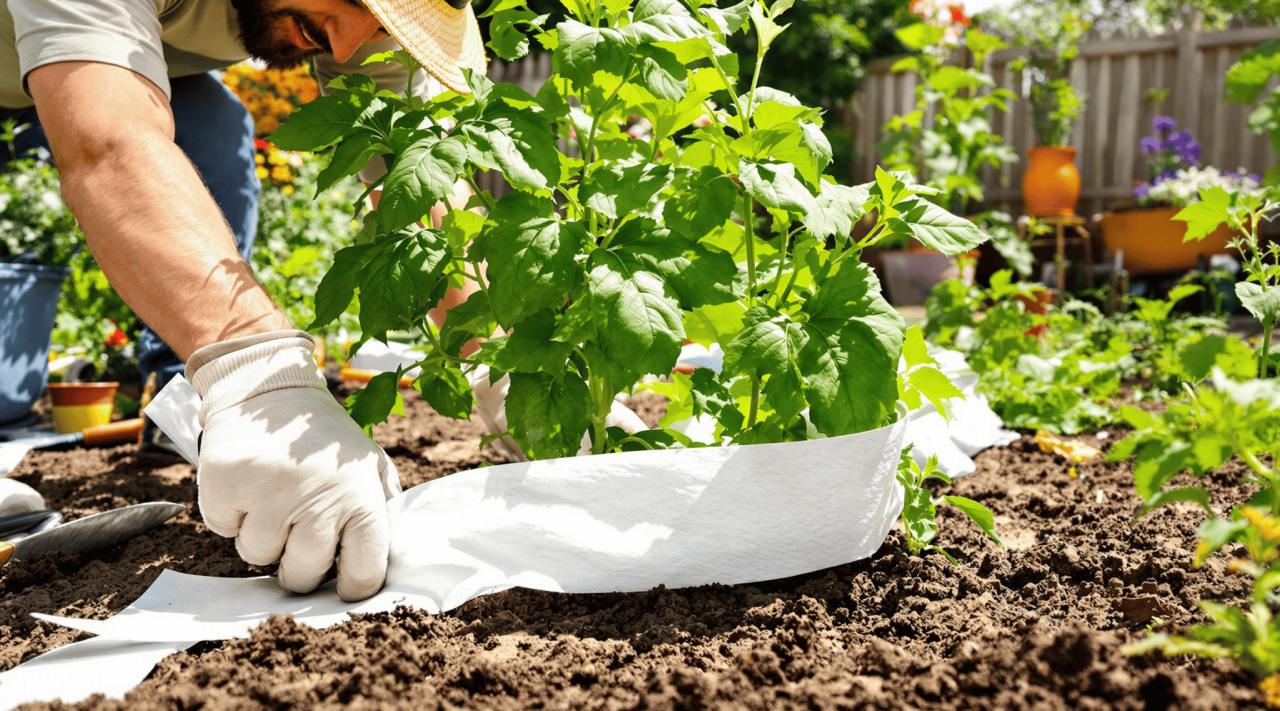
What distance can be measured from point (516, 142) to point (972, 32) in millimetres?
3087

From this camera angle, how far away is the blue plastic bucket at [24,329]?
3043 mm

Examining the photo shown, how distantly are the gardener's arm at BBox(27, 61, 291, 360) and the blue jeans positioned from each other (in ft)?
4.12

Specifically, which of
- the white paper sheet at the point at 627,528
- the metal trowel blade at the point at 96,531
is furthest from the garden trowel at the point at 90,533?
the white paper sheet at the point at 627,528

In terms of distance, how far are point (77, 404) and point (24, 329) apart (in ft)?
1.04

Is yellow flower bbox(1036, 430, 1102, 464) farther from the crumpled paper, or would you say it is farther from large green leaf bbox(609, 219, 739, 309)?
large green leaf bbox(609, 219, 739, 309)

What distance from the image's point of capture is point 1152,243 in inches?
241

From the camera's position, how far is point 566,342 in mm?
1495

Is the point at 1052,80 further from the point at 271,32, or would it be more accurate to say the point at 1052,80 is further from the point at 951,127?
the point at 271,32

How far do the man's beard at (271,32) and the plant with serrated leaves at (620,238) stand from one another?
2.21 ft

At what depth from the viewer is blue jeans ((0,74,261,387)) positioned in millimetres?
2865

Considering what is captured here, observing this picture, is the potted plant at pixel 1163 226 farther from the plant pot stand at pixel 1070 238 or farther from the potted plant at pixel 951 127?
the potted plant at pixel 951 127

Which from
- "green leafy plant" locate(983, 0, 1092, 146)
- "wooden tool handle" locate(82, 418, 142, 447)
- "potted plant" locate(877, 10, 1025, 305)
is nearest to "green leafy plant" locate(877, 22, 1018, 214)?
"potted plant" locate(877, 10, 1025, 305)

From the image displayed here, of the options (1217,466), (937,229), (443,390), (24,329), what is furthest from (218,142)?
(1217,466)

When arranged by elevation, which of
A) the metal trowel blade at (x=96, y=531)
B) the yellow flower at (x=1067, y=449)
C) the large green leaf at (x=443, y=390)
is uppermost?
the large green leaf at (x=443, y=390)
